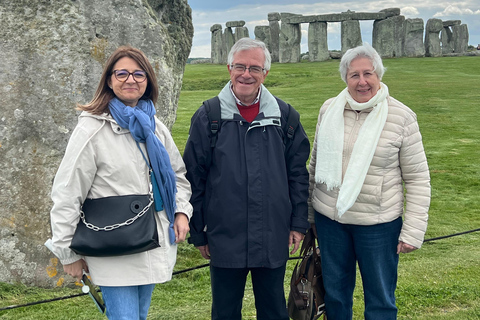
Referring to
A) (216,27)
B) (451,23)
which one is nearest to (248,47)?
(451,23)

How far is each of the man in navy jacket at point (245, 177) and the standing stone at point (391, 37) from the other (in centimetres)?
3251

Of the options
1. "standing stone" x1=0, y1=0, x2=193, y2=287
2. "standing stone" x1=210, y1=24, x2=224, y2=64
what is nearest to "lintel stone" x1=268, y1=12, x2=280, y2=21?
"standing stone" x1=210, y1=24, x2=224, y2=64

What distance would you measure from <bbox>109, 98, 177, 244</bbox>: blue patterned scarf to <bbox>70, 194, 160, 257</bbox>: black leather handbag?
16 centimetres

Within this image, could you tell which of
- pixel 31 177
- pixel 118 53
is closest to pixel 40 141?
pixel 31 177

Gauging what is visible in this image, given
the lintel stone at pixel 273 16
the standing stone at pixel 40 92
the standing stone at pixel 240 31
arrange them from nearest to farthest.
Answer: the standing stone at pixel 40 92, the lintel stone at pixel 273 16, the standing stone at pixel 240 31

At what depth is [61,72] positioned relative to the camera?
532 centimetres

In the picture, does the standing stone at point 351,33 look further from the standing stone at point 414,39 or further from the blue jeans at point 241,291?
the blue jeans at point 241,291

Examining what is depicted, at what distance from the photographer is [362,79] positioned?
373 cm

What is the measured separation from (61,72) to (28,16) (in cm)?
61

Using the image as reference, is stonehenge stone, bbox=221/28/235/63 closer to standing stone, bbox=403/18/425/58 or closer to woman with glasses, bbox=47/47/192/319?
standing stone, bbox=403/18/425/58

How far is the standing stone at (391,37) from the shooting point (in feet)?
114

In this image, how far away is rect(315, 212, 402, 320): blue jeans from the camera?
12.5 ft

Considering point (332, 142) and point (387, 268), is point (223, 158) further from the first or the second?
point (387, 268)

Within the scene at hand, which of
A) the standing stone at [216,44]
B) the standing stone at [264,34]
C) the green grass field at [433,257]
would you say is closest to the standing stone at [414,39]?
the standing stone at [264,34]
